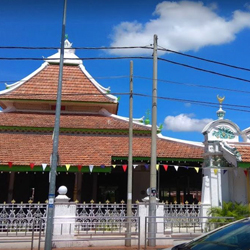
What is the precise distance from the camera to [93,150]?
575 inches

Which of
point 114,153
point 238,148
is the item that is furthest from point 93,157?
point 238,148

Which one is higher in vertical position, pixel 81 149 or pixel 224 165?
pixel 81 149

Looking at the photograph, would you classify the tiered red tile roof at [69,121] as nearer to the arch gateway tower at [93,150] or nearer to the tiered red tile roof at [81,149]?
the arch gateway tower at [93,150]

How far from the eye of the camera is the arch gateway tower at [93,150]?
1330 centimetres

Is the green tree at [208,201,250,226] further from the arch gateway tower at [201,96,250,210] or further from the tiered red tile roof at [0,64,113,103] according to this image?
the tiered red tile roof at [0,64,113,103]

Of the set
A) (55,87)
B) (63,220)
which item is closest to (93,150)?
(63,220)

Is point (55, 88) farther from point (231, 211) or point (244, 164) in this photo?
point (231, 211)

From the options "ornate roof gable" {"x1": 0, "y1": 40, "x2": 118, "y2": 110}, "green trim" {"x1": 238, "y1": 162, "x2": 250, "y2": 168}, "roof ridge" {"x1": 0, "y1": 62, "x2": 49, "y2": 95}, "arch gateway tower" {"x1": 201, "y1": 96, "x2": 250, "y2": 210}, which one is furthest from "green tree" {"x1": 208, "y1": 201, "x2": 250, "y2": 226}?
"roof ridge" {"x1": 0, "y1": 62, "x2": 49, "y2": 95}

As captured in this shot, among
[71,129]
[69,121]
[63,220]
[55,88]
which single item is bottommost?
[63,220]

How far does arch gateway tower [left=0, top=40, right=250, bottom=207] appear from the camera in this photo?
Answer: 13.3m

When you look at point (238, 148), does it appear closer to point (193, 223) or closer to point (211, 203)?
point (211, 203)

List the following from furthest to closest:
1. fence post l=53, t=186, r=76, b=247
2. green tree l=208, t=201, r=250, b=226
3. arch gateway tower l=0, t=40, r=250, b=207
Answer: arch gateway tower l=0, t=40, r=250, b=207 < green tree l=208, t=201, r=250, b=226 < fence post l=53, t=186, r=76, b=247

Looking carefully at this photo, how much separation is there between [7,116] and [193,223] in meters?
10.9

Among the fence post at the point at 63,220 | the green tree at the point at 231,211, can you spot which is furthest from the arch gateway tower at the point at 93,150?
the fence post at the point at 63,220
